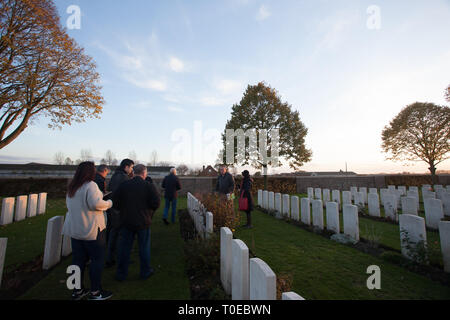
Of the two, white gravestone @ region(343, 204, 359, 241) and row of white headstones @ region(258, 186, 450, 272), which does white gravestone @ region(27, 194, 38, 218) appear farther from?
white gravestone @ region(343, 204, 359, 241)

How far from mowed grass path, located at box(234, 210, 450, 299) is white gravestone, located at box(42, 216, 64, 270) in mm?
3988

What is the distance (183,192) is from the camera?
18.2 metres

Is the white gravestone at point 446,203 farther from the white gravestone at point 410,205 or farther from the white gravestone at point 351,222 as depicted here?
the white gravestone at point 351,222

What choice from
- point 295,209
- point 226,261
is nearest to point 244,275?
point 226,261

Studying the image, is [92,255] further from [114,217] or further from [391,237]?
[391,237]

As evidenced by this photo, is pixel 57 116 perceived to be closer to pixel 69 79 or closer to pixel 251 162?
pixel 69 79

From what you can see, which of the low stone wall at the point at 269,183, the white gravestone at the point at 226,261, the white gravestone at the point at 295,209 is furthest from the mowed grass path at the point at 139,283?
the low stone wall at the point at 269,183

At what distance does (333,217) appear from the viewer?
6.38 m

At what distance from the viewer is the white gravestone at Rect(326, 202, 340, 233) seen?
6.23 metres

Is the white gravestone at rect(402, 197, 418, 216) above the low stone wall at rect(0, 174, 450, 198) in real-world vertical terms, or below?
below

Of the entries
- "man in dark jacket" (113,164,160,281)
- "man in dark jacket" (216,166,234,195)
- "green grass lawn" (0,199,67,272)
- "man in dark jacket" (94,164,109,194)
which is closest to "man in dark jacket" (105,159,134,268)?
"man in dark jacket" (94,164,109,194)

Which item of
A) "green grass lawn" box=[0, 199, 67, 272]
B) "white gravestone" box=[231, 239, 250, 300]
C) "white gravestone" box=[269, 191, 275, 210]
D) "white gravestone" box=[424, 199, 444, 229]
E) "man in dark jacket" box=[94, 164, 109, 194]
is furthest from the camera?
"white gravestone" box=[269, 191, 275, 210]

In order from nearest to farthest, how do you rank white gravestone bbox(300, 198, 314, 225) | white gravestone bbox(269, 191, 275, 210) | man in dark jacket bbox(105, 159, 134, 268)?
1. man in dark jacket bbox(105, 159, 134, 268)
2. white gravestone bbox(300, 198, 314, 225)
3. white gravestone bbox(269, 191, 275, 210)

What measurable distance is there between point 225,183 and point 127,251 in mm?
4187
